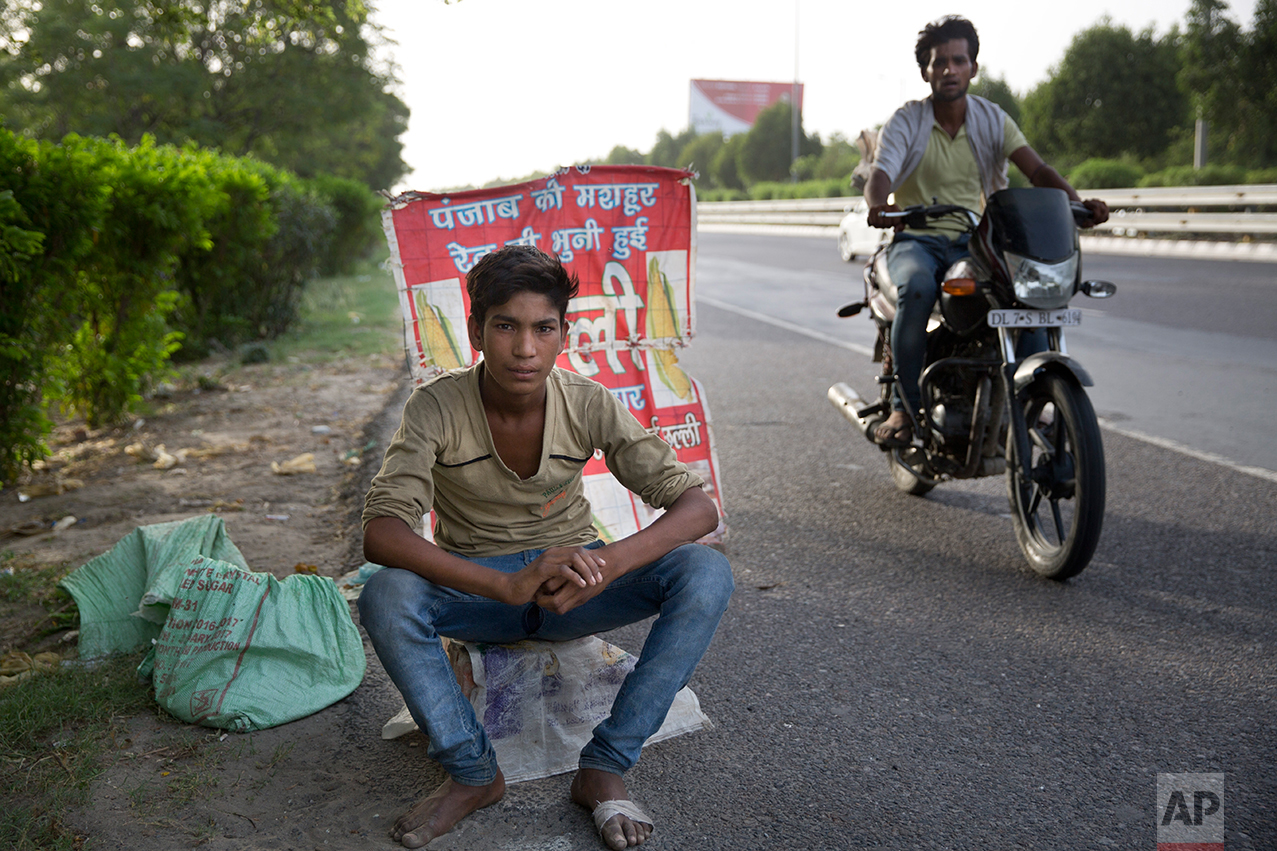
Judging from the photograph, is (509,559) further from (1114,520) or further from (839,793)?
(1114,520)

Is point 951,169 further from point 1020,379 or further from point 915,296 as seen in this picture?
point 1020,379

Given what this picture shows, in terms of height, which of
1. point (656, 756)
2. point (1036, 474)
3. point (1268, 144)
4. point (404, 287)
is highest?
point (1268, 144)

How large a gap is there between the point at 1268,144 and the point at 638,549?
118ft

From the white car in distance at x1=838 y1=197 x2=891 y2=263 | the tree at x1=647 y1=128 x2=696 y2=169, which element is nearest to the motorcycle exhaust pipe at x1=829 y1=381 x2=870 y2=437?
the white car in distance at x1=838 y1=197 x2=891 y2=263

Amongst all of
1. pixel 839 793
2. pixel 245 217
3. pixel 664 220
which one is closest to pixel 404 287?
pixel 664 220

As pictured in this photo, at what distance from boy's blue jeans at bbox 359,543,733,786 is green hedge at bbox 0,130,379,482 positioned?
3.38 m

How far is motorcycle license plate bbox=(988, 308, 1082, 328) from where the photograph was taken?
154 inches

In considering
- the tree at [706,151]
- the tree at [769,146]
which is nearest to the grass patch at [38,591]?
the tree at [769,146]

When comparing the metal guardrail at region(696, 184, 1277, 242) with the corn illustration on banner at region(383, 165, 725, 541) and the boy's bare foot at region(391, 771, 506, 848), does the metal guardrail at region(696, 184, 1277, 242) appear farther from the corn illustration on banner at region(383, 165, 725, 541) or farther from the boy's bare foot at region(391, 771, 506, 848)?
the boy's bare foot at region(391, 771, 506, 848)

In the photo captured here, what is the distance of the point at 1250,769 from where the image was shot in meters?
2.58

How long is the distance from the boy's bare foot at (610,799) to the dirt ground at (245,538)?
16.8 inches

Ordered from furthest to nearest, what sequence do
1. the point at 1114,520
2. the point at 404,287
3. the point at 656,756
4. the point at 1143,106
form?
the point at 1143,106 < the point at 1114,520 < the point at 404,287 < the point at 656,756

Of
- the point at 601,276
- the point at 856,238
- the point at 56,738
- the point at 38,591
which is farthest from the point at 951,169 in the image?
the point at 856,238

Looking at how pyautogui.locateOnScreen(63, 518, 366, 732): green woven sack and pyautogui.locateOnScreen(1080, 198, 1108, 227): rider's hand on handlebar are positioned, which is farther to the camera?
pyautogui.locateOnScreen(1080, 198, 1108, 227): rider's hand on handlebar
